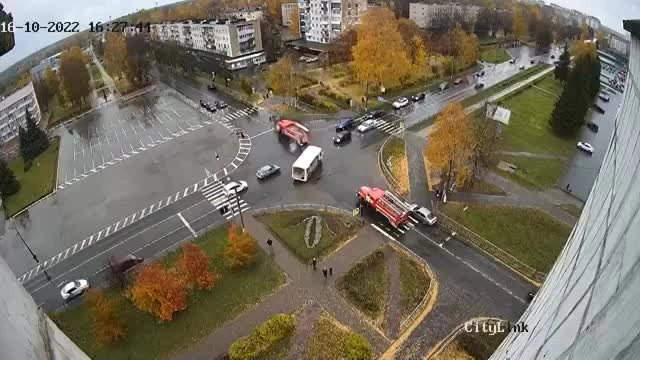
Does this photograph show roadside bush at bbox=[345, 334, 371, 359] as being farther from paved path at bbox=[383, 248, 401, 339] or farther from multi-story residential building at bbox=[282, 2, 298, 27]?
multi-story residential building at bbox=[282, 2, 298, 27]

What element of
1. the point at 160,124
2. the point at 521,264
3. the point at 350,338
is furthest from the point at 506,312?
the point at 160,124

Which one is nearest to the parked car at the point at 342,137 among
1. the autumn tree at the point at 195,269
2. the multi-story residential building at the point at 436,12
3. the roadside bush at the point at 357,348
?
the autumn tree at the point at 195,269

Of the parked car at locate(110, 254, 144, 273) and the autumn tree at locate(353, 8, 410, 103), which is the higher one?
the autumn tree at locate(353, 8, 410, 103)

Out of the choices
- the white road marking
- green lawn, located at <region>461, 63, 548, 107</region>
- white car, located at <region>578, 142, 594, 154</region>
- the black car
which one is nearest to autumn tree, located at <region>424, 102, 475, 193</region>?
white car, located at <region>578, 142, 594, 154</region>

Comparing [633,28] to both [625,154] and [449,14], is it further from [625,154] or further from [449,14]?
[449,14]

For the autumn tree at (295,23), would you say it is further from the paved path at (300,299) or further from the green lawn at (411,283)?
the green lawn at (411,283)

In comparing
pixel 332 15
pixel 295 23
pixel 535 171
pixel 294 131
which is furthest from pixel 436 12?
pixel 535 171
